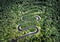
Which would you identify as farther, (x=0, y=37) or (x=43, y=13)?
(x=43, y=13)

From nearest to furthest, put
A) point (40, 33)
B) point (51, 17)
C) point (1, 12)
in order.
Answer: point (40, 33), point (51, 17), point (1, 12)

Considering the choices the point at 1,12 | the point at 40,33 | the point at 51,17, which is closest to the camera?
the point at 40,33

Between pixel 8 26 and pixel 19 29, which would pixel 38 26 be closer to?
pixel 19 29

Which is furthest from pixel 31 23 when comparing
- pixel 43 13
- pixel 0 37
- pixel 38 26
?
pixel 0 37

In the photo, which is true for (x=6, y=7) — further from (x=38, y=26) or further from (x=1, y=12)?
(x=38, y=26)

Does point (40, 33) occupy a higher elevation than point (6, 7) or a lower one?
lower

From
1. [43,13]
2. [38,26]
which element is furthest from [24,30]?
[43,13]
